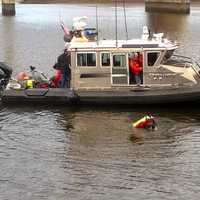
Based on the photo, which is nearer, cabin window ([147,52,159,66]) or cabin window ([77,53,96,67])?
cabin window ([147,52,159,66])

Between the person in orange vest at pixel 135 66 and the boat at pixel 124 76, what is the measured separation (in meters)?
0.11

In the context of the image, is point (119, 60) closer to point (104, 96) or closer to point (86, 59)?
point (86, 59)

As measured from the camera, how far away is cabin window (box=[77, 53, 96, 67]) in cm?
2248

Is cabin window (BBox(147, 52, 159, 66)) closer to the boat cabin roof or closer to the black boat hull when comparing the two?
the boat cabin roof

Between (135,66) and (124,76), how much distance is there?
2.05 ft

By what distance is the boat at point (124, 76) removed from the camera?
72.8ft

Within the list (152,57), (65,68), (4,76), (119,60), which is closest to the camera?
(152,57)

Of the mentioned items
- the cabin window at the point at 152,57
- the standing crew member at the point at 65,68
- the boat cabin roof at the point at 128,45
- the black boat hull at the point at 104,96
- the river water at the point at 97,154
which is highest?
the boat cabin roof at the point at 128,45

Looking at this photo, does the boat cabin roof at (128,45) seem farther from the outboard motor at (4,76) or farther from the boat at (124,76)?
the outboard motor at (4,76)

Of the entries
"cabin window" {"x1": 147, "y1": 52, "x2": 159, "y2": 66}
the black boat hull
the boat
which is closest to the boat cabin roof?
the boat

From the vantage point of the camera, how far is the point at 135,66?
22.1 metres

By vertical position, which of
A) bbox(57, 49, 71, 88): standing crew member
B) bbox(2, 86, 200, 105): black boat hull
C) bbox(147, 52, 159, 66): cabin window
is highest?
bbox(147, 52, 159, 66): cabin window

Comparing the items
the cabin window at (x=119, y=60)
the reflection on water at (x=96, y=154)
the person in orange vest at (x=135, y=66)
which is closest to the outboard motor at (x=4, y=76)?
the reflection on water at (x=96, y=154)

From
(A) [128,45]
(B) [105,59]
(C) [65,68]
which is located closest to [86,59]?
(B) [105,59]
